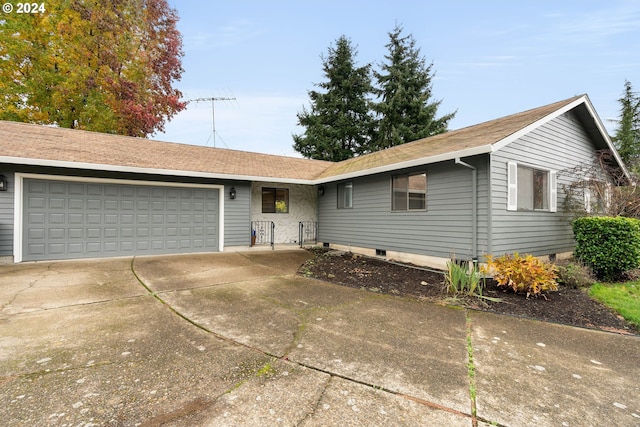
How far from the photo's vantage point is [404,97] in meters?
19.9

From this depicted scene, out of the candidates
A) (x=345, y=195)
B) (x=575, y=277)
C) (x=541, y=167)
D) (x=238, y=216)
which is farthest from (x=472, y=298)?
(x=238, y=216)

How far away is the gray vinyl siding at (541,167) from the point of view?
5.99m

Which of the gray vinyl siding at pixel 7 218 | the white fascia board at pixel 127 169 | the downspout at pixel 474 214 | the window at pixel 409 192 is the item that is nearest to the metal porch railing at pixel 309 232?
the white fascia board at pixel 127 169

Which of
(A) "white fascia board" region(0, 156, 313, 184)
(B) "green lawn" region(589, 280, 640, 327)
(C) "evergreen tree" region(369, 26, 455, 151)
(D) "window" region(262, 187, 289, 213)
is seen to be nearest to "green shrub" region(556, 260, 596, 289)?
(B) "green lawn" region(589, 280, 640, 327)

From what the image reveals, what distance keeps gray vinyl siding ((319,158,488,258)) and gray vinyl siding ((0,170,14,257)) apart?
28.9 feet

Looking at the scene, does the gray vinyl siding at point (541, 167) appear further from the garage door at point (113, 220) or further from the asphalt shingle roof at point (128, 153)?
the garage door at point (113, 220)

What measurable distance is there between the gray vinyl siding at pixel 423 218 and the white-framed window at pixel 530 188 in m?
0.82

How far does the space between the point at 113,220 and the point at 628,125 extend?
1237 inches

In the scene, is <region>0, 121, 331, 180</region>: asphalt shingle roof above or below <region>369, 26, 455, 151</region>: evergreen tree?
below

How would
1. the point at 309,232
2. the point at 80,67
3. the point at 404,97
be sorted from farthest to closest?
the point at 404,97 → the point at 80,67 → the point at 309,232

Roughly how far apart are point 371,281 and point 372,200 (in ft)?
11.6

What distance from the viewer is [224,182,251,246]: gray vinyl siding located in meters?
9.50

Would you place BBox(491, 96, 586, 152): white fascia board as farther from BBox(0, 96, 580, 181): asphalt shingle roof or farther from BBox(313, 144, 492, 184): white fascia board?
BBox(313, 144, 492, 184): white fascia board

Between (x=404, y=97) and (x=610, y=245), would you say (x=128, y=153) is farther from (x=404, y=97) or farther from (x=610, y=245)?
(x=404, y=97)
